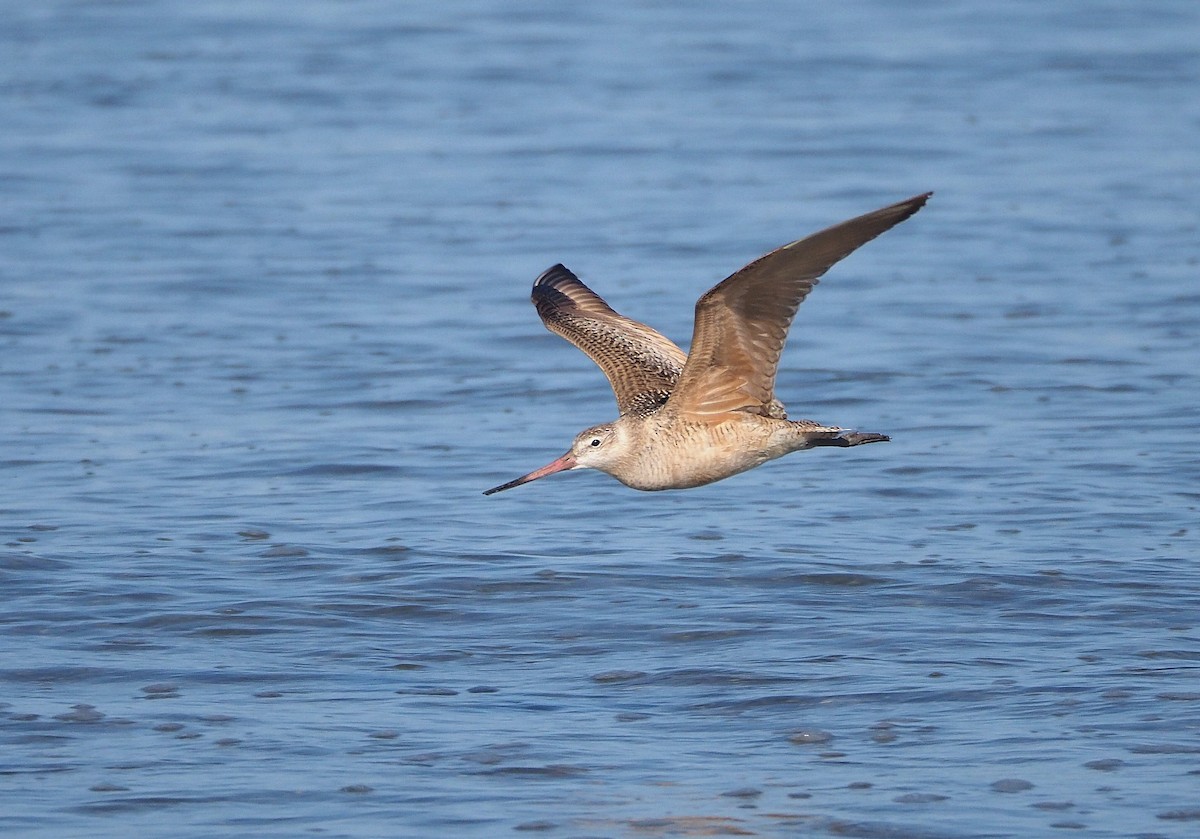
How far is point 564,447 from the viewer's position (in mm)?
10094

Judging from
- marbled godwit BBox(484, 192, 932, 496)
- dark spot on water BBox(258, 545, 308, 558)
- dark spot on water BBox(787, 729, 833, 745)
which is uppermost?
marbled godwit BBox(484, 192, 932, 496)

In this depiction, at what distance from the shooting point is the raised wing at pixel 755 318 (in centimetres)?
599

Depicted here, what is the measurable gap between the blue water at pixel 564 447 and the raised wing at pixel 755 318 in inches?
43.0

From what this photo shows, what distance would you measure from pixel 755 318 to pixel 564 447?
3.53 meters

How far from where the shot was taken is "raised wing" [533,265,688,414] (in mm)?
7676

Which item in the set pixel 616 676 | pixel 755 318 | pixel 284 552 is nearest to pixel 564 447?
pixel 284 552

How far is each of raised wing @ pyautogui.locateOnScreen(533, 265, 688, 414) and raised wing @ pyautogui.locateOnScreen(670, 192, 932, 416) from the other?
413 mm

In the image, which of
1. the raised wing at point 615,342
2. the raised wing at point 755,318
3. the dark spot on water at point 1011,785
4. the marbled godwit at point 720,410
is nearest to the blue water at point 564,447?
the dark spot on water at point 1011,785

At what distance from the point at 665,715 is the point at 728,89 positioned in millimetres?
12808

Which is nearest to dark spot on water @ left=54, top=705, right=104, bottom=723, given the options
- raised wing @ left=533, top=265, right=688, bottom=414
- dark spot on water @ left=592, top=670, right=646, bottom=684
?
dark spot on water @ left=592, top=670, right=646, bottom=684

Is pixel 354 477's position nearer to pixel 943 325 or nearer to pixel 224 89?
pixel 943 325

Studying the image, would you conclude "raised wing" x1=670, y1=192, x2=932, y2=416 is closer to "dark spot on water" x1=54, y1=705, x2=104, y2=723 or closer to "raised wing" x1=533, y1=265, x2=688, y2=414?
"raised wing" x1=533, y1=265, x2=688, y2=414

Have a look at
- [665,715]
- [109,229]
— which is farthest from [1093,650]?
[109,229]

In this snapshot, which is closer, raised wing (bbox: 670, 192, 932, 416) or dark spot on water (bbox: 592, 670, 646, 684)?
raised wing (bbox: 670, 192, 932, 416)
